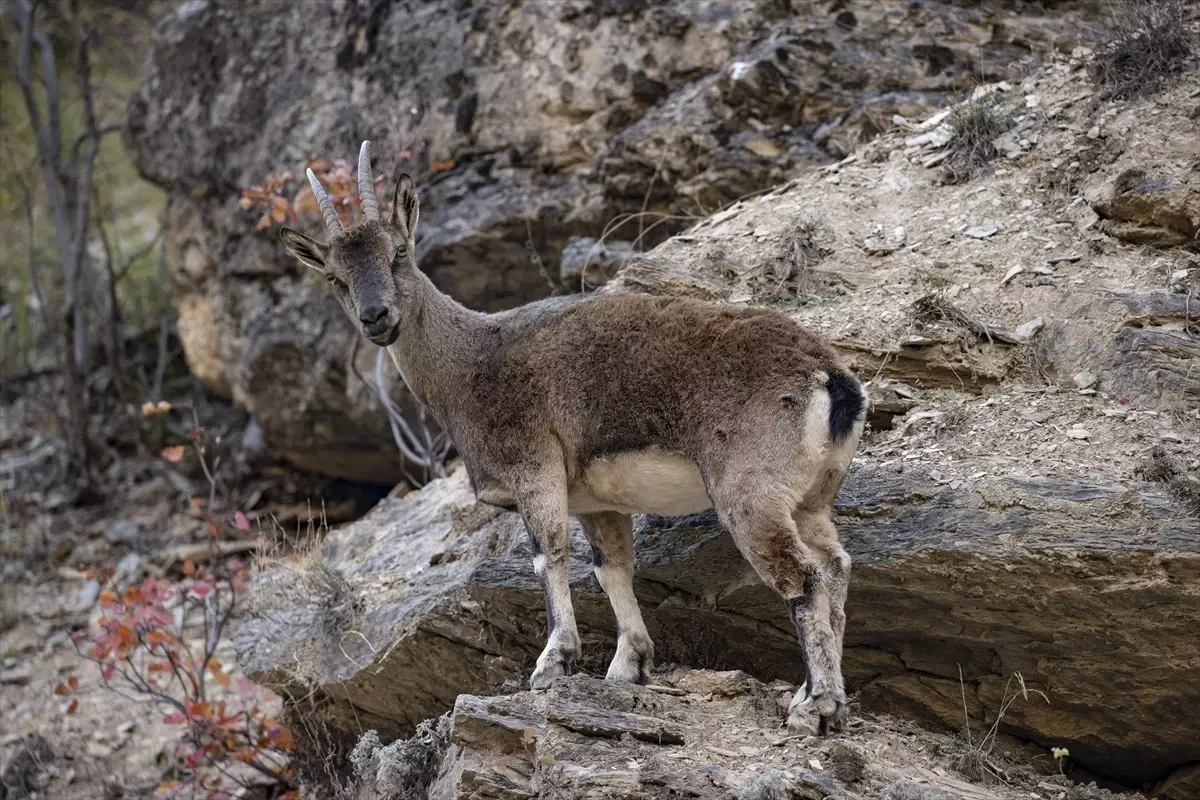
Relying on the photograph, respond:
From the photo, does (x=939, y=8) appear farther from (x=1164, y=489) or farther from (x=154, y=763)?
(x=154, y=763)

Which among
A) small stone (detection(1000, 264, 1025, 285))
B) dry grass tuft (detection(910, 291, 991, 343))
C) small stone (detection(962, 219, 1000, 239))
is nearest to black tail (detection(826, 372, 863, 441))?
dry grass tuft (detection(910, 291, 991, 343))

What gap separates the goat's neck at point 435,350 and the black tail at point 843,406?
2.23 meters

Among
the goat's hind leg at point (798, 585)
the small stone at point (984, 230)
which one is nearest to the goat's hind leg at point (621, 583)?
the goat's hind leg at point (798, 585)

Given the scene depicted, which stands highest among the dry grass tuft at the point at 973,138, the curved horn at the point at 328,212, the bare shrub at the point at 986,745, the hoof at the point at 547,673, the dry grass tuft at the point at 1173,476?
the curved horn at the point at 328,212

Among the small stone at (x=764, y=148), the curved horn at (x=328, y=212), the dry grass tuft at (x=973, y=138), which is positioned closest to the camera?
the curved horn at (x=328, y=212)

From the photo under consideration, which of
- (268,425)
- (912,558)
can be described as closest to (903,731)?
(912,558)

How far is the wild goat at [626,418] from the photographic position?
6.03 metres

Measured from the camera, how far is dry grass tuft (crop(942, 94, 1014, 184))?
8891 mm

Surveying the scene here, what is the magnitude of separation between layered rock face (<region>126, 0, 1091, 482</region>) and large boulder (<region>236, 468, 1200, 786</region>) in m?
3.67

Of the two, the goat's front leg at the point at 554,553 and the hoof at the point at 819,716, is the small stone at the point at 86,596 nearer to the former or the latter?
the goat's front leg at the point at 554,553

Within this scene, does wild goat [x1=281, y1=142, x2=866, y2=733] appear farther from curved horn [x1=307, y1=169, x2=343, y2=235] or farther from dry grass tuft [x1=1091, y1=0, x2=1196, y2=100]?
dry grass tuft [x1=1091, y1=0, x2=1196, y2=100]

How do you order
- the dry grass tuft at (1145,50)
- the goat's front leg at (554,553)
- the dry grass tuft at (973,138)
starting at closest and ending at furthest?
the goat's front leg at (554,553)
the dry grass tuft at (1145,50)
the dry grass tuft at (973,138)

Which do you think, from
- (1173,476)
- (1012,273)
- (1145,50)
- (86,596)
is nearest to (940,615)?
(1173,476)

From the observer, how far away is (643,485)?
6621 millimetres
